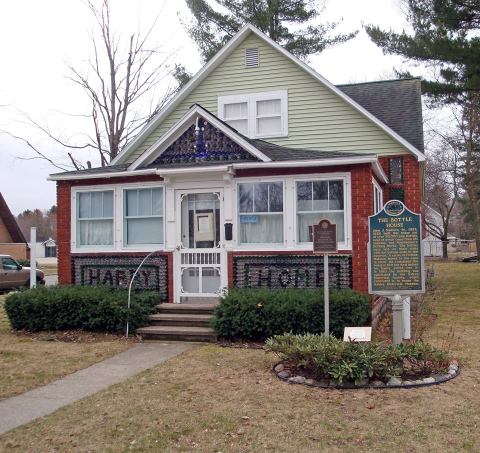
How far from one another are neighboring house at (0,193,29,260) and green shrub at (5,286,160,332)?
1178 inches

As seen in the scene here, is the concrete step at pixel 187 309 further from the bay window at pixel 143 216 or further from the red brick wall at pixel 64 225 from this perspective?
the red brick wall at pixel 64 225

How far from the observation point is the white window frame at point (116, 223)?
38.1 feet

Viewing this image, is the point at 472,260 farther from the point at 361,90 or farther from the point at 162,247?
the point at 162,247

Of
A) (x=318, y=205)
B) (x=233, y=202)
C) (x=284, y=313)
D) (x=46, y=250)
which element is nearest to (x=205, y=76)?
(x=233, y=202)

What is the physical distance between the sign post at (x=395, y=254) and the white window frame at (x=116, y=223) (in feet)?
16.6

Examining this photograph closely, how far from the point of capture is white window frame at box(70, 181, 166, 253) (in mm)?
11602

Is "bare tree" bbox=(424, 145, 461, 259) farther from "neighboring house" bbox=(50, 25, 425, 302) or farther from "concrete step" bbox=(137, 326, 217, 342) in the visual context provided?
"concrete step" bbox=(137, 326, 217, 342)

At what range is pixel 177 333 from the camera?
9.89 meters

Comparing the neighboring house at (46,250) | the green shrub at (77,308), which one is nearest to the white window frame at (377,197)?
the green shrub at (77,308)

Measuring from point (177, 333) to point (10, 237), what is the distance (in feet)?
112

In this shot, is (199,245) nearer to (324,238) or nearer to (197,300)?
(197,300)

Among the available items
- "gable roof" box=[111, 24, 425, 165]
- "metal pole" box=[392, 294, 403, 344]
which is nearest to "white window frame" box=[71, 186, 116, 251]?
"gable roof" box=[111, 24, 425, 165]

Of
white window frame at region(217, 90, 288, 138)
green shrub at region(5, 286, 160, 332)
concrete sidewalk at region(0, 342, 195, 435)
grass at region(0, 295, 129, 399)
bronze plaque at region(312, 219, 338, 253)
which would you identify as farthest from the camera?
white window frame at region(217, 90, 288, 138)

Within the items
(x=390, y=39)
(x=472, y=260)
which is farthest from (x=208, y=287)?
(x=472, y=260)
